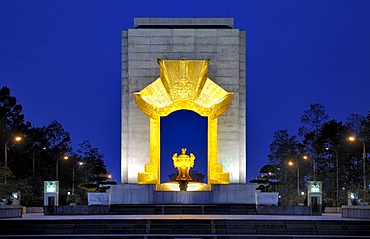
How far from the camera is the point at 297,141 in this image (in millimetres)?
64562

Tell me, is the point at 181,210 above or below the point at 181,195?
below

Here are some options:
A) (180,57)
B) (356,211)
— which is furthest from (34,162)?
(356,211)

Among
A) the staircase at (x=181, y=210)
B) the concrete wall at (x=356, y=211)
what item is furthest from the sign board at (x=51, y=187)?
the concrete wall at (x=356, y=211)

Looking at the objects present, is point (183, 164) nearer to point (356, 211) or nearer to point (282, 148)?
point (356, 211)

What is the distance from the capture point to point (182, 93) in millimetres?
34469

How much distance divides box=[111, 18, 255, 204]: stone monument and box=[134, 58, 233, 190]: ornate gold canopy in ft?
0.14

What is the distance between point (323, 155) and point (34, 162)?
69.1ft

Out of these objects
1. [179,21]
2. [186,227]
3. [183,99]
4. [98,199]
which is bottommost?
[186,227]

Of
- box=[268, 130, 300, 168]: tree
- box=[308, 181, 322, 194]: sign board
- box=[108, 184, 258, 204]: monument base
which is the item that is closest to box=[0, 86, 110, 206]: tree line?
box=[108, 184, 258, 204]: monument base

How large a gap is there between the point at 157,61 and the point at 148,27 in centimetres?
241

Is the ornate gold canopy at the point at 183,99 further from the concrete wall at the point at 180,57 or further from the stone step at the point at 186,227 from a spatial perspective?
the stone step at the point at 186,227

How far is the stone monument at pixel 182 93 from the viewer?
34.9 meters

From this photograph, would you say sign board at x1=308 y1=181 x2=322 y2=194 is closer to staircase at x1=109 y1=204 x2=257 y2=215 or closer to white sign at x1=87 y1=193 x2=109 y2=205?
staircase at x1=109 y1=204 x2=257 y2=215

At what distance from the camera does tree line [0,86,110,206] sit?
4128 centimetres
